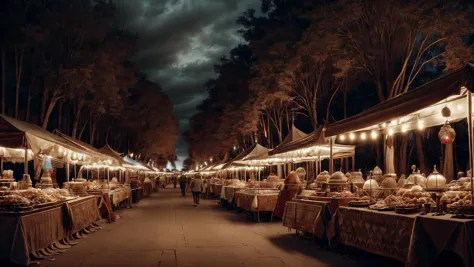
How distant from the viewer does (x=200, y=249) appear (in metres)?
10.6

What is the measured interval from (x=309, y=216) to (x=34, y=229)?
19.9 feet

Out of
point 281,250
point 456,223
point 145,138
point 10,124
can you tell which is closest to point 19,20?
point 10,124

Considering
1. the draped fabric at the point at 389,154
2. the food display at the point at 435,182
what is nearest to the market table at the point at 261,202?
the draped fabric at the point at 389,154

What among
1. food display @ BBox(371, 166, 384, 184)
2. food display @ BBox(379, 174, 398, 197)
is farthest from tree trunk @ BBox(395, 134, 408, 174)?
food display @ BBox(379, 174, 398, 197)

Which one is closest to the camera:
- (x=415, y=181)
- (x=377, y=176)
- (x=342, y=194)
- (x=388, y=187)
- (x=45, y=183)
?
(x=415, y=181)

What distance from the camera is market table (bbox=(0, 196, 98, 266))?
8.12m

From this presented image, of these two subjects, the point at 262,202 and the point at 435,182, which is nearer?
the point at 435,182

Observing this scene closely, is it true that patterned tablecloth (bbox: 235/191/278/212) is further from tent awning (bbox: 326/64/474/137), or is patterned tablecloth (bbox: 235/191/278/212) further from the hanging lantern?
the hanging lantern

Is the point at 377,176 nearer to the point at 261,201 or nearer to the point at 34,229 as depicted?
the point at 261,201

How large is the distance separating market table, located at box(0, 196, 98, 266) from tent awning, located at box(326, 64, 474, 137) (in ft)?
22.0

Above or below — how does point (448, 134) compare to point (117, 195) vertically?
above

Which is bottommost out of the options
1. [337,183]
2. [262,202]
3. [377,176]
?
[262,202]

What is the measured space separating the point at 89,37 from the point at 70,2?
6.50 feet

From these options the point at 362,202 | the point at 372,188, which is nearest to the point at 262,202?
the point at 372,188
